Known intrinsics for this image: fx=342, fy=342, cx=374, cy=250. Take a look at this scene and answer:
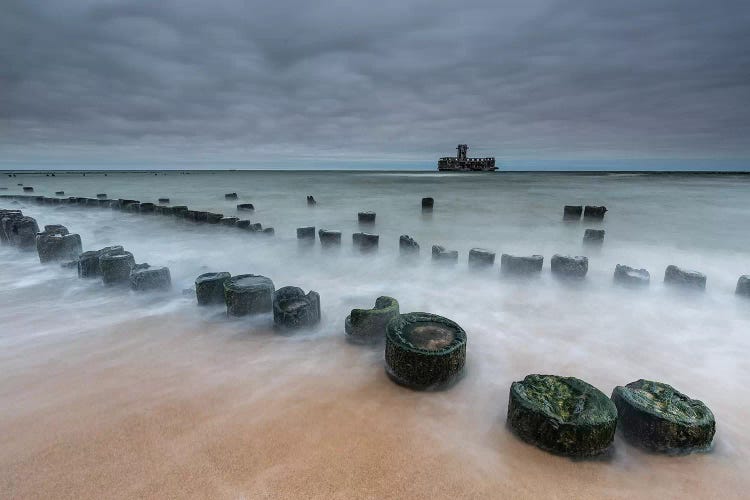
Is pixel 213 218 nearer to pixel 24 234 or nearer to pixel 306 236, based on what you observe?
pixel 24 234

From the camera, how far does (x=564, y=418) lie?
228cm

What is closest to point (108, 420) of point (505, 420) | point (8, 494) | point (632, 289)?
point (8, 494)

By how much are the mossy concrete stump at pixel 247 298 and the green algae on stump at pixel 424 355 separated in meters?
1.89

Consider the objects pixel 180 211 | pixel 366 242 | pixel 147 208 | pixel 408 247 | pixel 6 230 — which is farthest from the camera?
pixel 147 208

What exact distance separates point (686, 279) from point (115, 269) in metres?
8.87

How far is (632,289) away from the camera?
5461 millimetres

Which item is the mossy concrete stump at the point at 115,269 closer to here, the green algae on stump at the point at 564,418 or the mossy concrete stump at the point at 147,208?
the green algae on stump at the point at 564,418

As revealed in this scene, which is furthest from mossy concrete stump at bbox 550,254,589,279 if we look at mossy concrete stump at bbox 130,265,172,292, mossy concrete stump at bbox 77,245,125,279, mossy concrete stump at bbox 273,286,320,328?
mossy concrete stump at bbox 77,245,125,279

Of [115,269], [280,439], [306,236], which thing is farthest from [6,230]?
[280,439]

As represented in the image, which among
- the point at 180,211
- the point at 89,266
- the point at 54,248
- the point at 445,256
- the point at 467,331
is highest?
the point at 180,211

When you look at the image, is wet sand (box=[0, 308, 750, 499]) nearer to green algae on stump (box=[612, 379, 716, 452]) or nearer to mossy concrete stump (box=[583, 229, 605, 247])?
green algae on stump (box=[612, 379, 716, 452])

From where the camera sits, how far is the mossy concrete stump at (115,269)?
17.4ft

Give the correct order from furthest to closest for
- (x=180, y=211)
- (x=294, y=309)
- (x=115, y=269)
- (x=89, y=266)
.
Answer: (x=180, y=211) → (x=89, y=266) → (x=115, y=269) → (x=294, y=309)

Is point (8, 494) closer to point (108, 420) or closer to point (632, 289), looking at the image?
point (108, 420)
